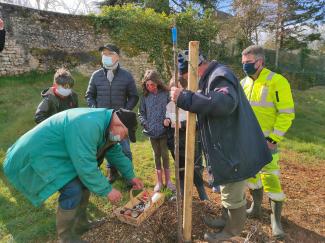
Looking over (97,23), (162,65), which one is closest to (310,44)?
(162,65)

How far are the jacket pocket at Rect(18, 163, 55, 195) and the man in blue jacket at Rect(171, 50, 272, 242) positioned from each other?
1.35m

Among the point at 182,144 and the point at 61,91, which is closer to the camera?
the point at 61,91

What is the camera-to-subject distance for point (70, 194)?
3.09 metres

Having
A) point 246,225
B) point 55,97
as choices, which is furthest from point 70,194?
point 246,225

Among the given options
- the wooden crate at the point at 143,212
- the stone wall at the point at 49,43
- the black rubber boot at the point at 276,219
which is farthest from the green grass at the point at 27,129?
the black rubber boot at the point at 276,219

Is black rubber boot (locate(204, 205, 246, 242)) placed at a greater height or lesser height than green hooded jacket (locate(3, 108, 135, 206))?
lesser

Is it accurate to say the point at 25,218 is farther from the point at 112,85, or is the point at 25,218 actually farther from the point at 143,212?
the point at 112,85

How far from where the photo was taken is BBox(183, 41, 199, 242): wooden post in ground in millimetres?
2789

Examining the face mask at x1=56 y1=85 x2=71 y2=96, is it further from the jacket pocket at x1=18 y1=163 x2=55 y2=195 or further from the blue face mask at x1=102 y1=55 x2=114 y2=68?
the jacket pocket at x1=18 y1=163 x2=55 y2=195

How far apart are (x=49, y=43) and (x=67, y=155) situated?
412 inches

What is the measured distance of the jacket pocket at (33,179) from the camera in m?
2.96

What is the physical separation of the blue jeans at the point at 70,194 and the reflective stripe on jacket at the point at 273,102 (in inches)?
84.5

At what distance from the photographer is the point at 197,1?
858 inches

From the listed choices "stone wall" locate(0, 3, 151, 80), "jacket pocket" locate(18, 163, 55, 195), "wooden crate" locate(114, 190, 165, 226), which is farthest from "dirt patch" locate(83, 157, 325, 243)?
"stone wall" locate(0, 3, 151, 80)
